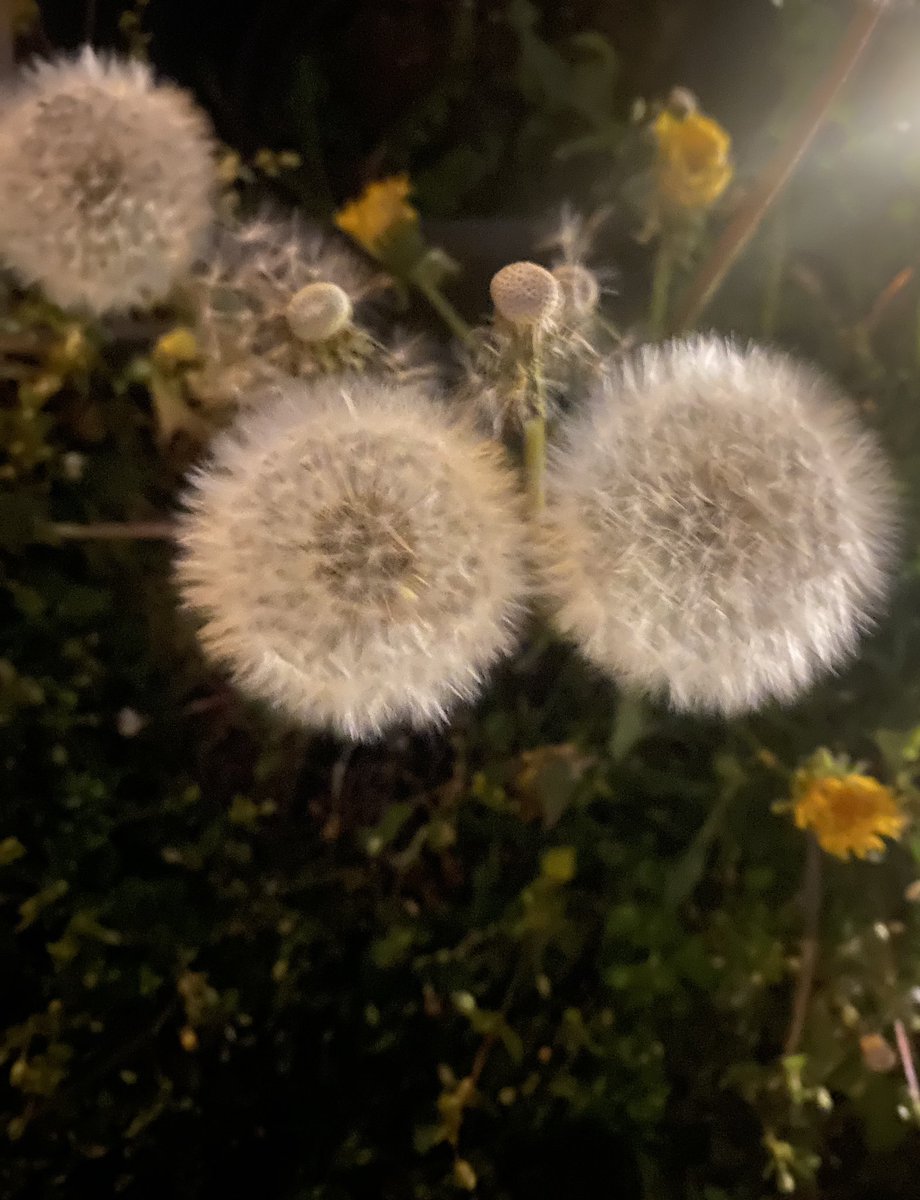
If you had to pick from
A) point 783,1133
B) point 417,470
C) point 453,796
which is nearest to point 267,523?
point 417,470

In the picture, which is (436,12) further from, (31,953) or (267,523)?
(31,953)

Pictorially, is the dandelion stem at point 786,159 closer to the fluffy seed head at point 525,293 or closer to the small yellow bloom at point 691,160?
the small yellow bloom at point 691,160

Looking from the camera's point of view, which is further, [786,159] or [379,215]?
[379,215]

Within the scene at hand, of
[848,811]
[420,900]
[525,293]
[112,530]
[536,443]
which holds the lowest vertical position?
[420,900]

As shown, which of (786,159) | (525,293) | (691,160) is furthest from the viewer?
(691,160)

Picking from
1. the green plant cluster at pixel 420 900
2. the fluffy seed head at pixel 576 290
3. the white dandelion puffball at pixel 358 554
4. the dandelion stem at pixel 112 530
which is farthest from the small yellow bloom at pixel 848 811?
the dandelion stem at pixel 112 530

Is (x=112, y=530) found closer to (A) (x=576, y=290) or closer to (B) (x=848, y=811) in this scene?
(A) (x=576, y=290)

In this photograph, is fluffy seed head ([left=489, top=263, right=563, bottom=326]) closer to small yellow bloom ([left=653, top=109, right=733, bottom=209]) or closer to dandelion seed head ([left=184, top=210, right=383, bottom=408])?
dandelion seed head ([left=184, top=210, right=383, bottom=408])

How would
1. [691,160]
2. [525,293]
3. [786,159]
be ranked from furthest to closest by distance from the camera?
1. [691,160]
2. [786,159]
3. [525,293]

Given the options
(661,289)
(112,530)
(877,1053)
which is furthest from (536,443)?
(877,1053)
